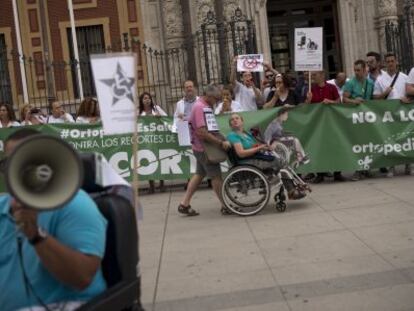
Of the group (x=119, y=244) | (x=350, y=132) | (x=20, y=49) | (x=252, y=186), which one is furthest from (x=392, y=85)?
(x=20, y=49)

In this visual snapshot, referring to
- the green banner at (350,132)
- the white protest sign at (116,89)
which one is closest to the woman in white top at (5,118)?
the green banner at (350,132)

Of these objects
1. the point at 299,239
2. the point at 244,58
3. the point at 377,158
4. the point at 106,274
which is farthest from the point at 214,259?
the point at 244,58

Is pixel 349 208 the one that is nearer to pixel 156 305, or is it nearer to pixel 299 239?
pixel 299 239

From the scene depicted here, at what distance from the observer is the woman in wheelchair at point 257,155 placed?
8.82 meters

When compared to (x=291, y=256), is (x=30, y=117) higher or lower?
higher

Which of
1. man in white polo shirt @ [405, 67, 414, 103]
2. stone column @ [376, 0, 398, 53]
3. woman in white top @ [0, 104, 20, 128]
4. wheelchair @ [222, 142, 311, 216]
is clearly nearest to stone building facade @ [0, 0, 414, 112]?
stone column @ [376, 0, 398, 53]

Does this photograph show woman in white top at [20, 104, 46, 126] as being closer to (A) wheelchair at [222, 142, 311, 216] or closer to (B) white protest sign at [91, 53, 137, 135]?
(A) wheelchair at [222, 142, 311, 216]

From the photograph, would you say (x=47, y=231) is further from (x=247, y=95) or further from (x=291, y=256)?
(x=247, y=95)

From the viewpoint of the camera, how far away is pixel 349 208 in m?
8.77

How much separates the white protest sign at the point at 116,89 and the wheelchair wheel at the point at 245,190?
16.3ft

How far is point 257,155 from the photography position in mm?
8891

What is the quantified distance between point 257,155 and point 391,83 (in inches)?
146

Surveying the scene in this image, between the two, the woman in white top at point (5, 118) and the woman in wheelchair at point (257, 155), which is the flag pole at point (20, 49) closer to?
the woman in white top at point (5, 118)

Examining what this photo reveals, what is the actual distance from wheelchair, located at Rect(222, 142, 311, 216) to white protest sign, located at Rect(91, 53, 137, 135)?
4.97m
